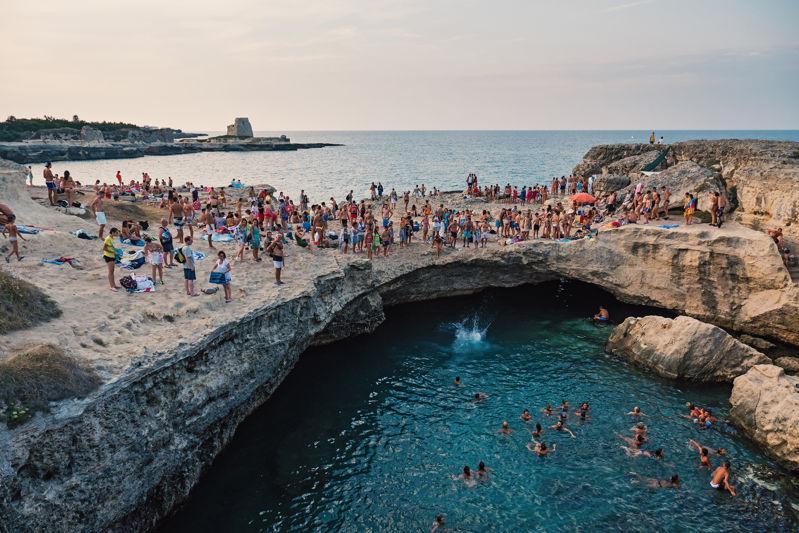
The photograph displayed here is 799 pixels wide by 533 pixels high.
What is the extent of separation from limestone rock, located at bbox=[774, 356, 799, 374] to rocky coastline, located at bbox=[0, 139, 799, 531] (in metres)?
1.33

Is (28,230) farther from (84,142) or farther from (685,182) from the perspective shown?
(84,142)

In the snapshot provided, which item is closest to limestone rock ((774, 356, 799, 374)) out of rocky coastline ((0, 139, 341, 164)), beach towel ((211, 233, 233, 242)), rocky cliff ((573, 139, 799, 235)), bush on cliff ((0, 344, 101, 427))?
rocky cliff ((573, 139, 799, 235))

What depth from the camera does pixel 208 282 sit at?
61.3 ft

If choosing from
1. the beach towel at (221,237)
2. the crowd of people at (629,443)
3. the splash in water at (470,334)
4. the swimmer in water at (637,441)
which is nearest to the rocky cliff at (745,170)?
the crowd of people at (629,443)

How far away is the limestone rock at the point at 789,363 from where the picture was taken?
20.6m

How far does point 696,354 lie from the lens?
20891 mm

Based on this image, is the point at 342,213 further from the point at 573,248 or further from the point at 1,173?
the point at 1,173

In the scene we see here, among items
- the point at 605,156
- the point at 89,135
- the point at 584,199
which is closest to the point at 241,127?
the point at 89,135

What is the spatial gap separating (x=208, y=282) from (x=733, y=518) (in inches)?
739

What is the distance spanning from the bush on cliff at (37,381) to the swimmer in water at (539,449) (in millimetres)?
13353

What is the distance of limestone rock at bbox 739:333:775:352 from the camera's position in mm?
22406

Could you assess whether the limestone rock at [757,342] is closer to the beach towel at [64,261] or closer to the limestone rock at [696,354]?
the limestone rock at [696,354]

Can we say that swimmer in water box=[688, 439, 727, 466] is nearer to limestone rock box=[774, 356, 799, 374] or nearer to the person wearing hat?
limestone rock box=[774, 356, 799, 374]

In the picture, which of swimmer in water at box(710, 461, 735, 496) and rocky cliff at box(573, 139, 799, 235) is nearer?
swimmer in water at box(710, 461, 735, 496)
